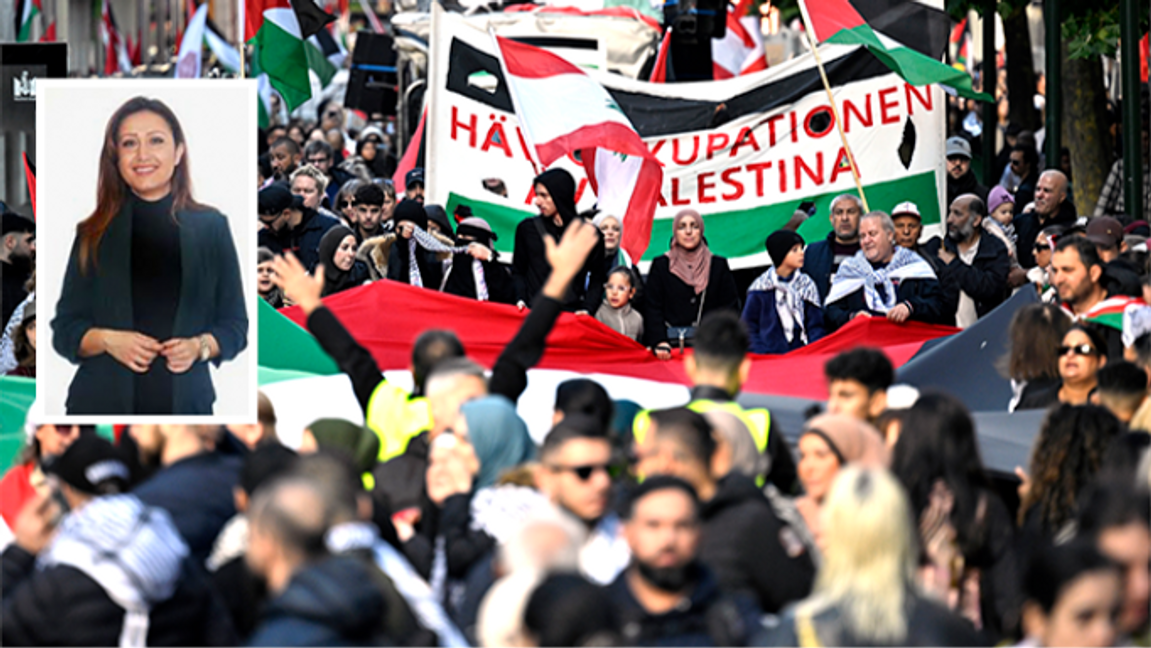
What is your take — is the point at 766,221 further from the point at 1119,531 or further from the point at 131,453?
the point at 1119,531

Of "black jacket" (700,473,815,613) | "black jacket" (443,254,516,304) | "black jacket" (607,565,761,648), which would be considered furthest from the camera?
"black jacket" (443,254,516,304)

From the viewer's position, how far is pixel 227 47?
33.6 meters

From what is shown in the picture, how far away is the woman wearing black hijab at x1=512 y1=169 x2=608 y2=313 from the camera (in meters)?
11.9

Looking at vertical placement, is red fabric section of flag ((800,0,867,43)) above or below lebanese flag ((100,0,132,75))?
above

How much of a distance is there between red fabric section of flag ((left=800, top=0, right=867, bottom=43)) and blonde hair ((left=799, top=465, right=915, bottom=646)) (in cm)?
956

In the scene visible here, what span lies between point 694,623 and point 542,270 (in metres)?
6.91

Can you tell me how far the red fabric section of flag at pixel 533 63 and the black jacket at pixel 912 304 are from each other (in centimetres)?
311

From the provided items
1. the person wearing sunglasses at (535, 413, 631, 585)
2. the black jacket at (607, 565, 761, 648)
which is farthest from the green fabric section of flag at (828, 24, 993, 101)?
the black jacket at (607, 565, 761, 648)

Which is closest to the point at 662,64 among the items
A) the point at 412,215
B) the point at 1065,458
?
the point at 412,215

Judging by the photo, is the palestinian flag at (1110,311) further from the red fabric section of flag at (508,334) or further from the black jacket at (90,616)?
the black jacket at (90,616)

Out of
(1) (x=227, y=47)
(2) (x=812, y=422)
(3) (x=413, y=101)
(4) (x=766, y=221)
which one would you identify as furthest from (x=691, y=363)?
(1) (x=227, y=47)

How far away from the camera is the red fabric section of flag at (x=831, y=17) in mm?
14250

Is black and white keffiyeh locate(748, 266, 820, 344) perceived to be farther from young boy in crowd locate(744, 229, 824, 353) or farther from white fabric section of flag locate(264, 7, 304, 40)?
white fabric section of flag locate(264, 7, 304, 40)

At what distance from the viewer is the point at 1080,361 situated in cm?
836
